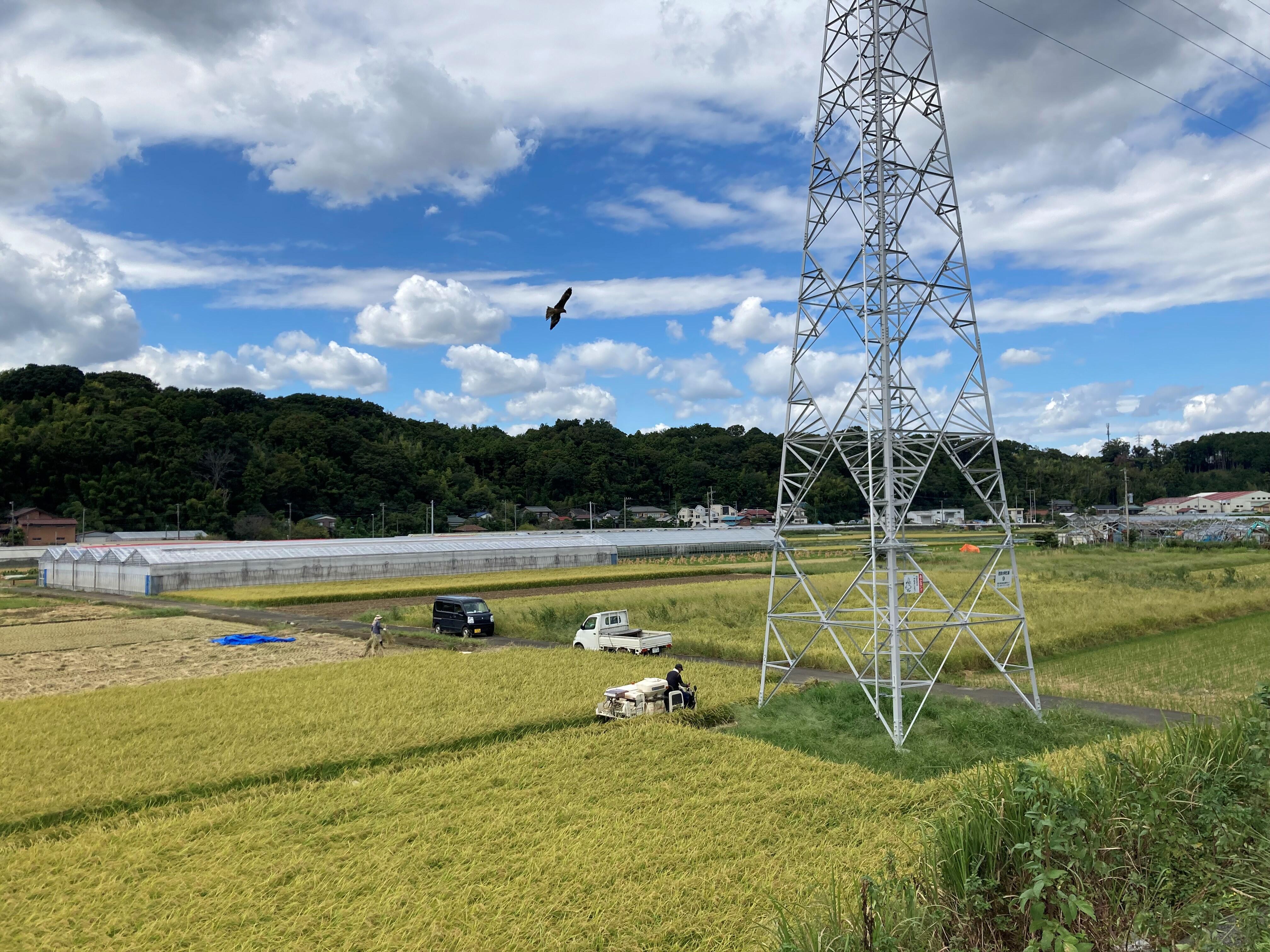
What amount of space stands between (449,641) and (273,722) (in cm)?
1331

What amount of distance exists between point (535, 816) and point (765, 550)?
230 feet

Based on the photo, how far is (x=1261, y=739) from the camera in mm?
8367

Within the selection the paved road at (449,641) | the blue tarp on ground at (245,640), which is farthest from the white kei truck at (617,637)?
the blue tarp on ground at (245,640)

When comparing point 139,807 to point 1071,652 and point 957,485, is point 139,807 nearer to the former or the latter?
point 1071,652

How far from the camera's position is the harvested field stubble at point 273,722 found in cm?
1236

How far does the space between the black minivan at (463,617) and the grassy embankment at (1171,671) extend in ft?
56.8

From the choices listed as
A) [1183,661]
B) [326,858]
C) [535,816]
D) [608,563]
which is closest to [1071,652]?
[1183,661]

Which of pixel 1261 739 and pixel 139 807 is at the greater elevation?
pixel 1261 739

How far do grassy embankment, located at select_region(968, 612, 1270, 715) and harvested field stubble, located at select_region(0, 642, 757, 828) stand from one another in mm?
8503

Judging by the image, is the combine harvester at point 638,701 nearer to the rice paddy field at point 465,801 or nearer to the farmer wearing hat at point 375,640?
the rice paddy field at point 465,801

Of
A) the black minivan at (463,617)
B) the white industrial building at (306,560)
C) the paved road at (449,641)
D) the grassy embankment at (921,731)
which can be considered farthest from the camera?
the white industrial building at (306,560)

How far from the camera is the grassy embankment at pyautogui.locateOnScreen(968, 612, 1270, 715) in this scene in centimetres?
1880

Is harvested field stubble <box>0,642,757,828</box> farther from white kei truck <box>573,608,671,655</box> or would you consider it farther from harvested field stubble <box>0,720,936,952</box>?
white kei truck <box>573,608,671,655</box>

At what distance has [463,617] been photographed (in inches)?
1205
